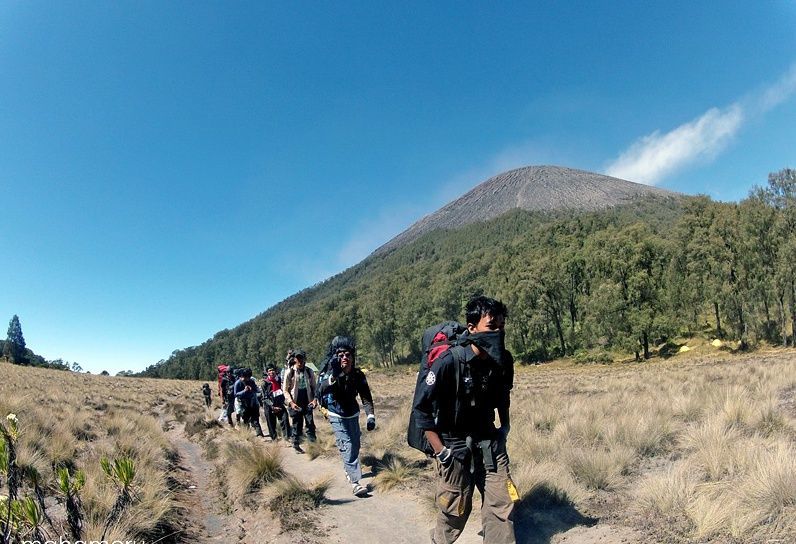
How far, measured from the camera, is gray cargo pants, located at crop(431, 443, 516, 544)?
342cm

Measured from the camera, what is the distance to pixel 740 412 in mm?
7270

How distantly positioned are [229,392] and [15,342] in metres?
121

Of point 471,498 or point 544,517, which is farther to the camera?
point 544,517

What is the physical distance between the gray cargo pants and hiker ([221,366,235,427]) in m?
12.1

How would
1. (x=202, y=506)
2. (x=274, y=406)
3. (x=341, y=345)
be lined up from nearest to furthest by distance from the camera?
1. (x=202, y=506)
2. (x=341, y=345)
3. (x=274, y=406)

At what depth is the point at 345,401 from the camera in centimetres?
654

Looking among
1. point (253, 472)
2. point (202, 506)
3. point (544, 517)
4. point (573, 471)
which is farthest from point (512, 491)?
point (202, 506)

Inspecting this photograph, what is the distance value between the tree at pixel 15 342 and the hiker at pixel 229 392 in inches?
3982

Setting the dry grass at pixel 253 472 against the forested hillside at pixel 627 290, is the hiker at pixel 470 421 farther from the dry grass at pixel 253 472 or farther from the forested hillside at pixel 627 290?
the forested hillside at pixel 627 290

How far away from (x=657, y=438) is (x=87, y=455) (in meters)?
9.49

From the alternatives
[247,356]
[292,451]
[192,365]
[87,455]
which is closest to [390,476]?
[292,451]

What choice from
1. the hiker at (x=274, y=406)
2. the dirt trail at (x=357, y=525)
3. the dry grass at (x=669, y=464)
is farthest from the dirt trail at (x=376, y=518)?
the hiker at (x=274, y=406)

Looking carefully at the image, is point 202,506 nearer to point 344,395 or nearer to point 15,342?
point 344,395

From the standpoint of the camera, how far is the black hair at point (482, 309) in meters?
3.59
